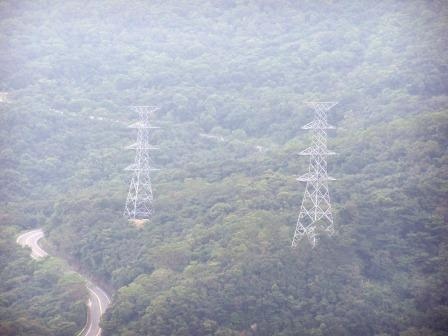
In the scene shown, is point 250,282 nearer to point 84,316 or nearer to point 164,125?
point 84,316

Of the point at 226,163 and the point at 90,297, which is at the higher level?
the point at 226,163

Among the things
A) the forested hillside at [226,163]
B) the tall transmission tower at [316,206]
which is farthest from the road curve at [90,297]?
the tall transmission tower at [316,206]

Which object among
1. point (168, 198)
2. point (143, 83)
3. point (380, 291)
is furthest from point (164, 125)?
point (380, 291)

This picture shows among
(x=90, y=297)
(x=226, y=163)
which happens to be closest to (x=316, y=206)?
(x=90, y=297)

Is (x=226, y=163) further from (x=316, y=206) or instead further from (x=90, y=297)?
(x=90, y=297)

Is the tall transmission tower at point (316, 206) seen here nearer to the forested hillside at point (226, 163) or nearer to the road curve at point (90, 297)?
the forested hillside at point (226, 163)

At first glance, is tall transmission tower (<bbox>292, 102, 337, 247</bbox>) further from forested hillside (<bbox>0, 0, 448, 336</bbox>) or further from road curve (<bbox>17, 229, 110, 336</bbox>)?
road curve (<bbox>17, 229, 110, 336</bbox>)
